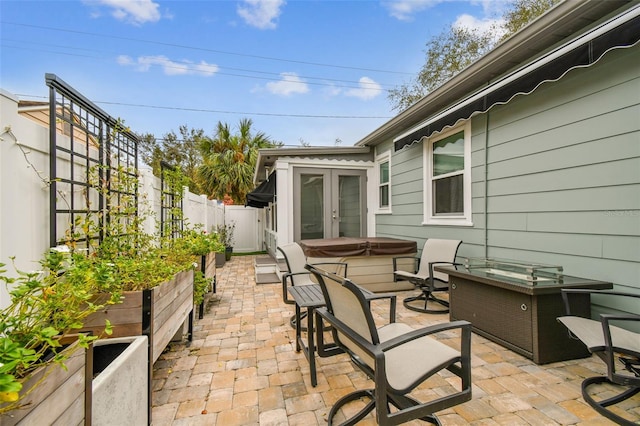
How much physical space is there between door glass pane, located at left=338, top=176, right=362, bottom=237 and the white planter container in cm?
506

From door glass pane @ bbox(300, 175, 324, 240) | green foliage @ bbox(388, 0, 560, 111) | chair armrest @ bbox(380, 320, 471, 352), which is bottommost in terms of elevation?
chair armrest @ bbox(380, 320, 471, 352)

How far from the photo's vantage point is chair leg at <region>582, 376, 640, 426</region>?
166cm

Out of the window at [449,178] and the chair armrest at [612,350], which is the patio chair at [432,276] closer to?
the window at [449,178]

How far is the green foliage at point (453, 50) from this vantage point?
9.16 meters

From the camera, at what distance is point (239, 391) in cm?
211

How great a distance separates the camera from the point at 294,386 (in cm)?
216

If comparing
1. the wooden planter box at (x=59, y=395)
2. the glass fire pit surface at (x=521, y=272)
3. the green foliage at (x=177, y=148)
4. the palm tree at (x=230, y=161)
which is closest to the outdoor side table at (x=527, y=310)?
the glass fire pit surface at (x=521, y=272)

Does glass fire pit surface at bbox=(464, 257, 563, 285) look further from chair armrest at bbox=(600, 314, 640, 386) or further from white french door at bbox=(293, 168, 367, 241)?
white french door at bbox=(293, 168, 367, 241)

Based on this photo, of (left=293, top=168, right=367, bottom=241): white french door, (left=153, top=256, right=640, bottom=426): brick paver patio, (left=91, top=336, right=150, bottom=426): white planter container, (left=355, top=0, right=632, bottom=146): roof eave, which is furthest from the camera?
(left=293, top=168, right=367, bottom=241): white french door

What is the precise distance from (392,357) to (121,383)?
4.47ft

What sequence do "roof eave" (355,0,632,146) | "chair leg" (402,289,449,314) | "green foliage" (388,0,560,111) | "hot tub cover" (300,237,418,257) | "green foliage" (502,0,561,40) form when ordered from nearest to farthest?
"roof eave" (355,0,632,146) < "chair leg" (402,289,449,314) < "hot tub cover" (300,237,418,257) < "green foliage" (502,0,561,40) < "green foliage" (388,0,560,111)

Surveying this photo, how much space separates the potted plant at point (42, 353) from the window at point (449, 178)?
165 inches

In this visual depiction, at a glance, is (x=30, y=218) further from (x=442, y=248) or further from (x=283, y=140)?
(x=283, y=140)

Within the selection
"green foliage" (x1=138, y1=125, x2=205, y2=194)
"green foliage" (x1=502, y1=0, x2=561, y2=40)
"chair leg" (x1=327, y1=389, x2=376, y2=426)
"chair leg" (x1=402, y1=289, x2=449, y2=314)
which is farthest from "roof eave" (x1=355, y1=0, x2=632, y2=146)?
"green foliage" (x1=138, y1=125, x2=205, y2=194)
